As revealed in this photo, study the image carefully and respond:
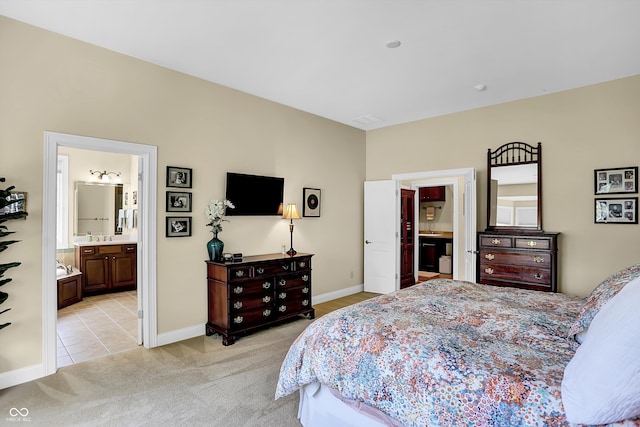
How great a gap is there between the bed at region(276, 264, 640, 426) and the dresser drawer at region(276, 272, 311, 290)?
194cm

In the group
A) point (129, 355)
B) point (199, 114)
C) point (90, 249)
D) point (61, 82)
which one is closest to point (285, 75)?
point (199, 114)

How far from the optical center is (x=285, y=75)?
156 inches

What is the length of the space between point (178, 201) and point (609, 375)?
3768 mm

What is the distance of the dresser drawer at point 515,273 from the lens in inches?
160

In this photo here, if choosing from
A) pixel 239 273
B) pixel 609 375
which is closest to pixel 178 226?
pixel 239 273

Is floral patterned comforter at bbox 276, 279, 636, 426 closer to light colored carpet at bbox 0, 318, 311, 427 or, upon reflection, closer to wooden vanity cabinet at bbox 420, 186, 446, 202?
light colored carpet at bbox 0, 318, 311, 427

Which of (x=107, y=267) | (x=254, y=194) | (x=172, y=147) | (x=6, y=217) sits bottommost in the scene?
(x=107, y=267)

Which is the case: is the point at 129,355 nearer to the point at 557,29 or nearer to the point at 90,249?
the point at 90,249

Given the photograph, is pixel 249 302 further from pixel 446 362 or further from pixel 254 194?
pixel 446 362

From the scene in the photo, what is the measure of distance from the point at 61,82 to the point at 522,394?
406 cm

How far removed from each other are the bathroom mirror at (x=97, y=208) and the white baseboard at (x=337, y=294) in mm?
4315

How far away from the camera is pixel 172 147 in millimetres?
3818

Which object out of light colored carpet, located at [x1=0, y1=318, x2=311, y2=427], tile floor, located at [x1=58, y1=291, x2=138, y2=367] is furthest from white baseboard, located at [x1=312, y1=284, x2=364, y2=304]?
tile floor, located at [x1=58, y1=291, x2=138, y2=367]

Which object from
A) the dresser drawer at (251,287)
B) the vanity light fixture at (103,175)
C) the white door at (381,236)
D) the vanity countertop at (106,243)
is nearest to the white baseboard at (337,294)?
the white door at (381,236)
